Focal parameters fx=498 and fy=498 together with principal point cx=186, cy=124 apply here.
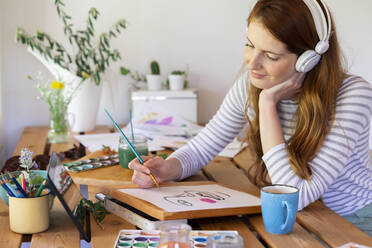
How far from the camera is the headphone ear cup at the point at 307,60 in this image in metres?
1.17

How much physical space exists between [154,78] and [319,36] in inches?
46.7

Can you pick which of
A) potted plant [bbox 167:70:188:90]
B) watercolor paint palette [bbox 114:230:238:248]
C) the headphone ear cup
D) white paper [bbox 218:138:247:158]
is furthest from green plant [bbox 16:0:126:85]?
watercolor paint palette [bbox 114:230:238:248]

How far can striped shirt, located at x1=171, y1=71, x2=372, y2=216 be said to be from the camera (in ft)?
3.82

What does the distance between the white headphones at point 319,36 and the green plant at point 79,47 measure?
107cm

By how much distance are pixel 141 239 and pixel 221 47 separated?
1.68m

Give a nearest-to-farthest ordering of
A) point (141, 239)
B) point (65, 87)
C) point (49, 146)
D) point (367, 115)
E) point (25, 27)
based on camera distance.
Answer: point (141, 239), point (367, 115), point (49, 146), point (65, 87), point (25, 27)

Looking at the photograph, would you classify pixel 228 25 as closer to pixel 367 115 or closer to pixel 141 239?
pixel 367 115

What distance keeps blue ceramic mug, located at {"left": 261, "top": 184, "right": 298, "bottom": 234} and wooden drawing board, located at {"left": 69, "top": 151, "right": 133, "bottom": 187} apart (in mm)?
384

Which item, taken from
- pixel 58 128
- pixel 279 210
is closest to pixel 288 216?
pixel 279 210

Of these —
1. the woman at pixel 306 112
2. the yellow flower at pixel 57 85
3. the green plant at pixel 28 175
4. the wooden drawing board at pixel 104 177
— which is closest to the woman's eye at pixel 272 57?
the woman at pixel 306 112

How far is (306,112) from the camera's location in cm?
124

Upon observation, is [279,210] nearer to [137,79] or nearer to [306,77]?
[306,77]

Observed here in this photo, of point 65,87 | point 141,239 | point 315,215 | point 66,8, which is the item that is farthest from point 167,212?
point 66,8

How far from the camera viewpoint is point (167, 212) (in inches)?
37.8
